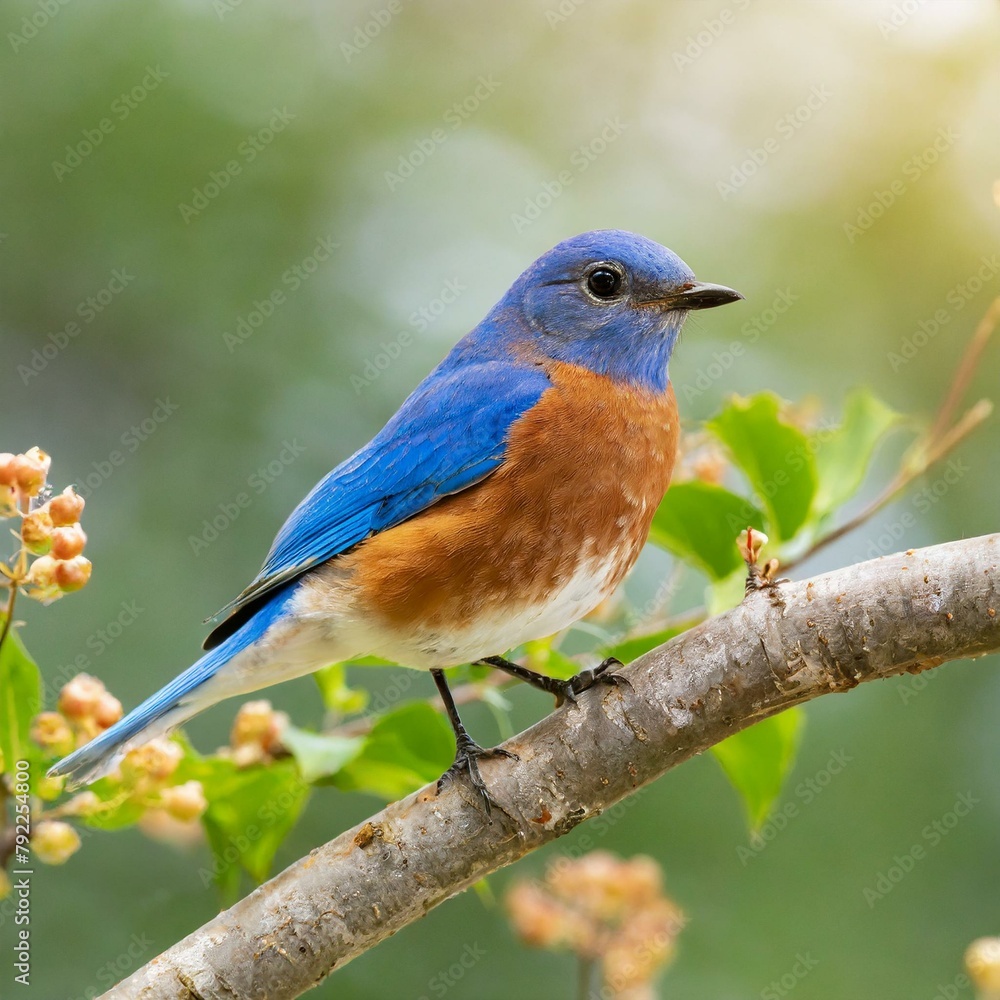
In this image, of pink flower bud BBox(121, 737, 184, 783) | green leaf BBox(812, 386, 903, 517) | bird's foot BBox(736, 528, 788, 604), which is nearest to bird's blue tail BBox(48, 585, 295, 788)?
pink flower bud BBox(121, 737, 184, 783)

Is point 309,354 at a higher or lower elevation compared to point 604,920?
higher

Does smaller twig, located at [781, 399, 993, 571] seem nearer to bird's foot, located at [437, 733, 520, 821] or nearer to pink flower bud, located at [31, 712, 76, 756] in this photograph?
bird's foot, located at [437, 733, 520, 821]

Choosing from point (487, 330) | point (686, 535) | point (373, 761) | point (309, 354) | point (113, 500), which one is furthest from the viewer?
point (309, 354)

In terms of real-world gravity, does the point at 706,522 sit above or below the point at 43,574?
below

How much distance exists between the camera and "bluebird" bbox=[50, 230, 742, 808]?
2814 mm

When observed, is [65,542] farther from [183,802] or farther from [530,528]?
[530,528]

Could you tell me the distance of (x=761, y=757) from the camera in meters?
2.74

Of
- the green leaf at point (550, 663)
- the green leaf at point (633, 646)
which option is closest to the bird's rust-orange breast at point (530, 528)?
the green leaf at point (550, 663)

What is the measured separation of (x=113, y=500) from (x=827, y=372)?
3594mm

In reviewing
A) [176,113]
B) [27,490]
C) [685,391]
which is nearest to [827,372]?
[685,391]

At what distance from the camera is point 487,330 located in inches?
139

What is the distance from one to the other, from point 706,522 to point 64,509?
5.10 ft

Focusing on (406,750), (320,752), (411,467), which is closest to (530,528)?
(411,467)

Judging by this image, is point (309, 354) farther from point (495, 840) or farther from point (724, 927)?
point (495, 840)
